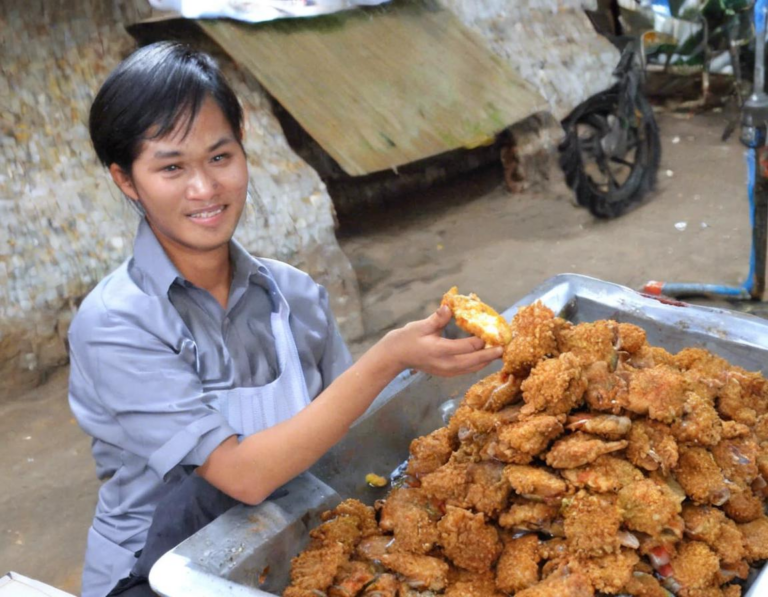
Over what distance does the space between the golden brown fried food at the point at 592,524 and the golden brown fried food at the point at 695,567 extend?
133 millimetres

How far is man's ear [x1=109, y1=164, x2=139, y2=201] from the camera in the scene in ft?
5.81

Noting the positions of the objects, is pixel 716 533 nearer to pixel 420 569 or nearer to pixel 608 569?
pixel 608 569

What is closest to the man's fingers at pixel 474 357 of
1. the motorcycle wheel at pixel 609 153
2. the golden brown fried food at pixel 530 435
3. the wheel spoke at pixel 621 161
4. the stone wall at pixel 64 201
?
the golden brown fried food at pixel 530 435

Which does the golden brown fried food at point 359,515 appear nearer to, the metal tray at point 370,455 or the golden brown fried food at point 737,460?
the metal tray at point 370,455

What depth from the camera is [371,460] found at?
2.02m

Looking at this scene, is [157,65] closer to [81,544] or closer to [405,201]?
[81,544]

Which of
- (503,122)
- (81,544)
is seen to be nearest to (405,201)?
(503,122)

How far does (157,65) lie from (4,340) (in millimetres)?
2523

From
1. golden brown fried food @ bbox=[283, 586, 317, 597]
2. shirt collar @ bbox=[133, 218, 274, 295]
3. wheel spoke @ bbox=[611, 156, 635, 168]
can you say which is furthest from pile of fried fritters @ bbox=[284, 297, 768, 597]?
wheel spoke @ bbox=[611, 156, 635, 168]

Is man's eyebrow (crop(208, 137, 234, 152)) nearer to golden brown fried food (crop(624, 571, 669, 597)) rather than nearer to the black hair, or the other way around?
the black hair

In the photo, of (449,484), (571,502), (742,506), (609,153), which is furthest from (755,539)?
(609,153)

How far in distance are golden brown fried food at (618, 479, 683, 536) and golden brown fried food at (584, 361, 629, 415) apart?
6.0 inches

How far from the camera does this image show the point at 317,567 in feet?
5.17

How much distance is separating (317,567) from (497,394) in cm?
50
